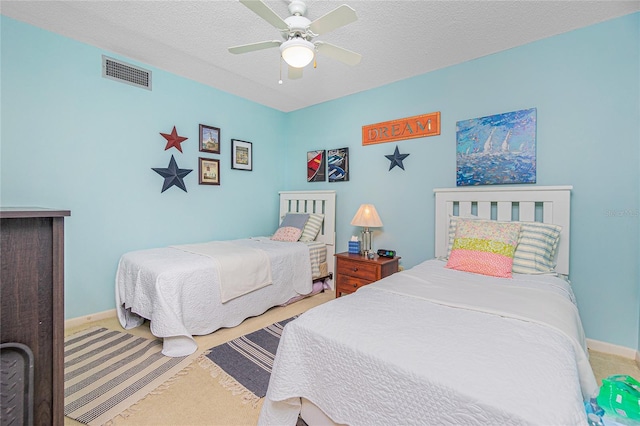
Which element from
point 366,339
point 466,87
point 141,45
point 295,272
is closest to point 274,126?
point 141,45

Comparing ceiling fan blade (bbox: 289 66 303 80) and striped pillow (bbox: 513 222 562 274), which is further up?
ceiling fan blade (bbox: 289 66 303 80)

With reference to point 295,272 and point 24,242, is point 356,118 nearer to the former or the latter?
point 295,272

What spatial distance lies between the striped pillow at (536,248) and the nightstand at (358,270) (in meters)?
1.13

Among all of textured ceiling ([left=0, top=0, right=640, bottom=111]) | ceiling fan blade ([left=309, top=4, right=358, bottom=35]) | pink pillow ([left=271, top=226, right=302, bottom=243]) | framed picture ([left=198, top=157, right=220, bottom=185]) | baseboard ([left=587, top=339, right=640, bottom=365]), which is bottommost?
baseboard ([left=587, top=339, right=640, bottom=365])

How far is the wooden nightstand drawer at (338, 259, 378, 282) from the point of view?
9.44 ft

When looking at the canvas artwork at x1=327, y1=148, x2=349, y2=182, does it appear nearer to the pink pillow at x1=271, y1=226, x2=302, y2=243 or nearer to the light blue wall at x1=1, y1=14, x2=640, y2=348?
the light blue wall at x1=1, y1=14, x2=640, y2=348

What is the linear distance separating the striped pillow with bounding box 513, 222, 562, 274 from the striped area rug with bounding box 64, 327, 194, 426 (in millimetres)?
2582

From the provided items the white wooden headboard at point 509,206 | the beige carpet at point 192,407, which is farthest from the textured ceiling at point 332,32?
the beige carpet at point 192,407

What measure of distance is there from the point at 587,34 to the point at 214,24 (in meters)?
3.00

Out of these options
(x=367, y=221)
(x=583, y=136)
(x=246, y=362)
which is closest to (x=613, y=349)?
(x=583, y=136)

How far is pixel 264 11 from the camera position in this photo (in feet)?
5.33

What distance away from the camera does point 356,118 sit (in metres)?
3.69

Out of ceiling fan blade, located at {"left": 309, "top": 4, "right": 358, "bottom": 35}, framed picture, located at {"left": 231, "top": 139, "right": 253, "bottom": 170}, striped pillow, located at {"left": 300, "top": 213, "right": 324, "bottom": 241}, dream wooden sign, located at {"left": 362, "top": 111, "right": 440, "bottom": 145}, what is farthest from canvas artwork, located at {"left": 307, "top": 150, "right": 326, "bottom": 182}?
ceiling fan blade, located at {"left": 309, "top": 4, "right": 358, "bottom": 35}

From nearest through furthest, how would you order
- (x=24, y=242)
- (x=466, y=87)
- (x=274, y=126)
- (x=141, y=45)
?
(x=24, y=242) → (x=141, y=45) → (x=466, y=87) → (x=274, y=126)
